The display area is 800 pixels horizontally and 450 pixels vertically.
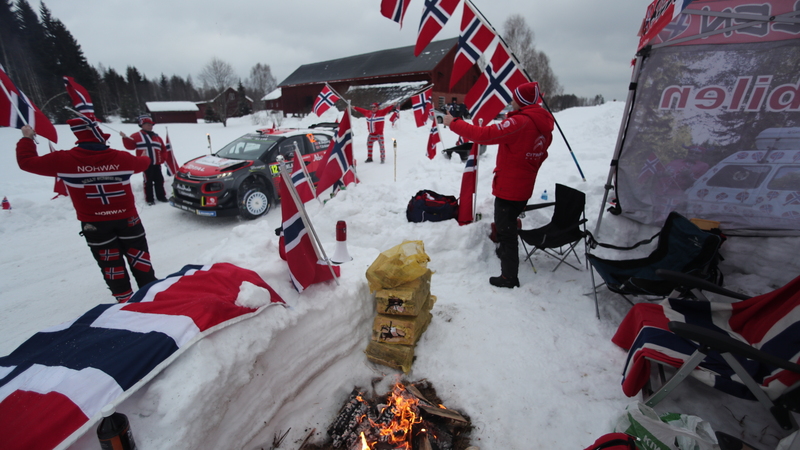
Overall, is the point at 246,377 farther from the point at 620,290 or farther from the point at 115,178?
the point at 620,290

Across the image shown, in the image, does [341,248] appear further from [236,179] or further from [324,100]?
[324,100]

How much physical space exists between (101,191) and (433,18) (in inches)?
162

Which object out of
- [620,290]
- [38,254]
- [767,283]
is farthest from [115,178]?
[767,283]

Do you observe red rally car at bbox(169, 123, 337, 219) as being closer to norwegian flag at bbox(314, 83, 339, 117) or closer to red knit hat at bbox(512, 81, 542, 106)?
norwegian flag at bbox(314, 83, 339, 117)

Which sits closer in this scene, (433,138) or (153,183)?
(153,183)

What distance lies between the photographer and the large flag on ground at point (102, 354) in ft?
4.62

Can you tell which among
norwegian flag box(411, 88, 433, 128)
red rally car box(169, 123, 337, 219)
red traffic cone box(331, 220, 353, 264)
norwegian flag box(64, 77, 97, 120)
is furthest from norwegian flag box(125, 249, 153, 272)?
norwegian flag box(411, 88, 433, 128)

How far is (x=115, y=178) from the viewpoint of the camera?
128 inches

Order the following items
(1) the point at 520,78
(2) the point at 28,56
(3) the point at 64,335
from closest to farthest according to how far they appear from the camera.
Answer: (3) the point at 64,335, (1) the point at 520,78, (2) the point at 28,56

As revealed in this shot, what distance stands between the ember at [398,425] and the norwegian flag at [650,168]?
375 cm

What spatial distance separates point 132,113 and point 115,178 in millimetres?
40627

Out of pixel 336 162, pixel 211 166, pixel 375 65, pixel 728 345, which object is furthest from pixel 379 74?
pixel 728 345

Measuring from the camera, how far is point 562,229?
4188mm

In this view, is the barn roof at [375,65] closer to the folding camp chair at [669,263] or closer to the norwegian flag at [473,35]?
the norwegian flag at [473,35]
